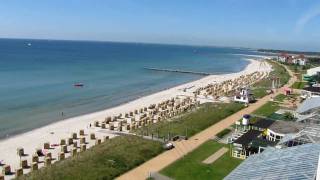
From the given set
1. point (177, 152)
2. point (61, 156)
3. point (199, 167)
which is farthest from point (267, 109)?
point (61, 156)

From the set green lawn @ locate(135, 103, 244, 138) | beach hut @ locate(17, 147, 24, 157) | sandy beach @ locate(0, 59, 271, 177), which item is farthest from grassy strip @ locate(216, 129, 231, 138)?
beach hut @ locate(17, 147, 24, 157)

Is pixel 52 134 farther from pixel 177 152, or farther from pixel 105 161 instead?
pixel 177 152

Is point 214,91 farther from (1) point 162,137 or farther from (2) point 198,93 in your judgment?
(1) point 162,137

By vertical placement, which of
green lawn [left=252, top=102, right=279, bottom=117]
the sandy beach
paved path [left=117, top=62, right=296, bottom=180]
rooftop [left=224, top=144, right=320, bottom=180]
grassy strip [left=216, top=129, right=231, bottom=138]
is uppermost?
rooftop [left=224, top=144, right=320, bottom=180]

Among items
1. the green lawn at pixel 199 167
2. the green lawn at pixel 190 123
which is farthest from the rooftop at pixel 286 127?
the green lawn at pixel 190 123

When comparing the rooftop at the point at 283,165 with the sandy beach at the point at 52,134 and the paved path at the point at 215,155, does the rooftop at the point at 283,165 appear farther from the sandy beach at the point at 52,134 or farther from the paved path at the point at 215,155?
the sandy beach at the point at 52,134

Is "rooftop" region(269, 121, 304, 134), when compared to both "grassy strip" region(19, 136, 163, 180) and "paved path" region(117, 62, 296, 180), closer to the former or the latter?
"paved path" region(117, 62, 296, 180)

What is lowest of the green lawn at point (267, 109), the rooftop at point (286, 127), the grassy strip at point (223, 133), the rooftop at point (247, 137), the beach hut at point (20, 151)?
the beach hut at point (20, 151)
